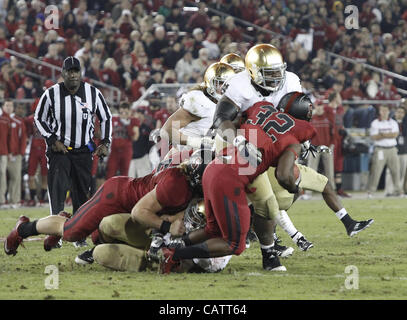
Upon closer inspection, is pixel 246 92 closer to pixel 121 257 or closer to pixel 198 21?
pixel 121 257

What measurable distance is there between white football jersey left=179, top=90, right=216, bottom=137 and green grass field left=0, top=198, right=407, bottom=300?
1.12 metres

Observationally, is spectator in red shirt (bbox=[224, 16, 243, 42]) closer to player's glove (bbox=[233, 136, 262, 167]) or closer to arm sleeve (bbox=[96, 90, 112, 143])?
arm sleeve (bbox=[96, 90, 112, 143])

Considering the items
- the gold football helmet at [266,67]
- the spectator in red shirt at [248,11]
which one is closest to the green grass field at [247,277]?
the gold football helmet at [266,67]

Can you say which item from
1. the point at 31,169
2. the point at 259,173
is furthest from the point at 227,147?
the point at 31,169

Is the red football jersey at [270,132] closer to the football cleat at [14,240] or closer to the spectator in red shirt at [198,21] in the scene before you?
the football cleat at [14,240]

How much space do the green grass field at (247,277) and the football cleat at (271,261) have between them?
5 cm

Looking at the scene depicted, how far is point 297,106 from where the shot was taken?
5750mm

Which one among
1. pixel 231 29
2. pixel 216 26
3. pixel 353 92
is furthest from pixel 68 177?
pixel 231 29

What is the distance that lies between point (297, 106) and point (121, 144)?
6.41 meters

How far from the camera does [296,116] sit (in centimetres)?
577

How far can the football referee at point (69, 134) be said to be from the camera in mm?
7367

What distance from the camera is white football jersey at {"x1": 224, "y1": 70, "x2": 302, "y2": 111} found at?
5922mm
